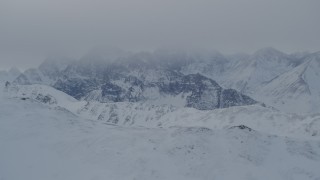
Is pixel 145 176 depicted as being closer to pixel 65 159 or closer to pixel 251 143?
pixel 65 159

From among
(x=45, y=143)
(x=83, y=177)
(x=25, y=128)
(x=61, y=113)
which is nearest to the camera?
(x=83, y=177)

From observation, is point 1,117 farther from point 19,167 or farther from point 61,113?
point 19,167

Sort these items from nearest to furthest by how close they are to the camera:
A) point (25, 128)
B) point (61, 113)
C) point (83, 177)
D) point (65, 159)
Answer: point (83, 177), point (65, 159), point (25, 128), point (61, 113)

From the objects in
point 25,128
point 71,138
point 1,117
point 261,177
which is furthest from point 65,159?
point 261,177

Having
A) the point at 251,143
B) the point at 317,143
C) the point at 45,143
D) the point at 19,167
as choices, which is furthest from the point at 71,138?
the point at 317,143

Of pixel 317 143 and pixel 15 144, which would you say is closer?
pixel 15 144

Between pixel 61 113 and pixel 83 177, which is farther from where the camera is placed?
pixel 61 113
